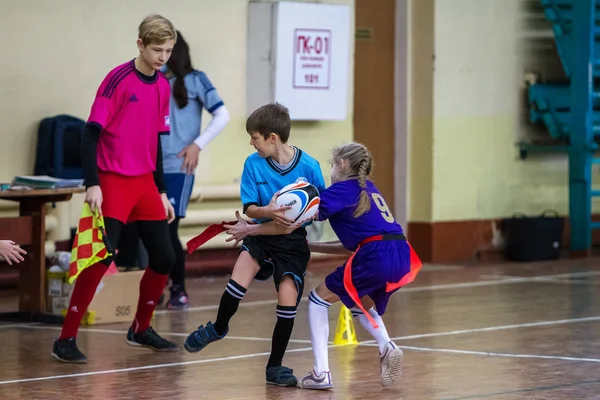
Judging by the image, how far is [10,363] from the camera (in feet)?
23.8

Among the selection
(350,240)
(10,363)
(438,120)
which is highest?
(438,120)

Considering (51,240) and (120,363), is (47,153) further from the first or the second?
(120,363)

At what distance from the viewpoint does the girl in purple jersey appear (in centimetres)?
646

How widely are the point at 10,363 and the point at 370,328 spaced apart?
2124mm

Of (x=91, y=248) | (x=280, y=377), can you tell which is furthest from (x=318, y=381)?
(x=91, y=248)

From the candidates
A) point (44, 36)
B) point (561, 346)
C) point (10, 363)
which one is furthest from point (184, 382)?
point (44, 36)

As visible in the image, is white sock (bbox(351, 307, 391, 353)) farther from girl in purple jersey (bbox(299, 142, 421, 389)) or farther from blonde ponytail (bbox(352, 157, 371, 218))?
blonde ponytail (bbox(352, 157, 371, 218))

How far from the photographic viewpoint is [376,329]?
21.6 ft

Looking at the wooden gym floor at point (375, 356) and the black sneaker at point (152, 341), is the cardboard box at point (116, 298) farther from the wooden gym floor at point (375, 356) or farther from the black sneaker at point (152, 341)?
the black sneaker at point (152, 341)

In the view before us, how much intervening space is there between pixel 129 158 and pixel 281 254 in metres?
1.27

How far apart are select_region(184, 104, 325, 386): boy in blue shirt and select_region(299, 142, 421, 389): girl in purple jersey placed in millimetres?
132

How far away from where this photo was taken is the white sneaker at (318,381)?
632cm

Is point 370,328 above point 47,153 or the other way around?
the other way around

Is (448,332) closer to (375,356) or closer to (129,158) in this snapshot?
(375,356)
